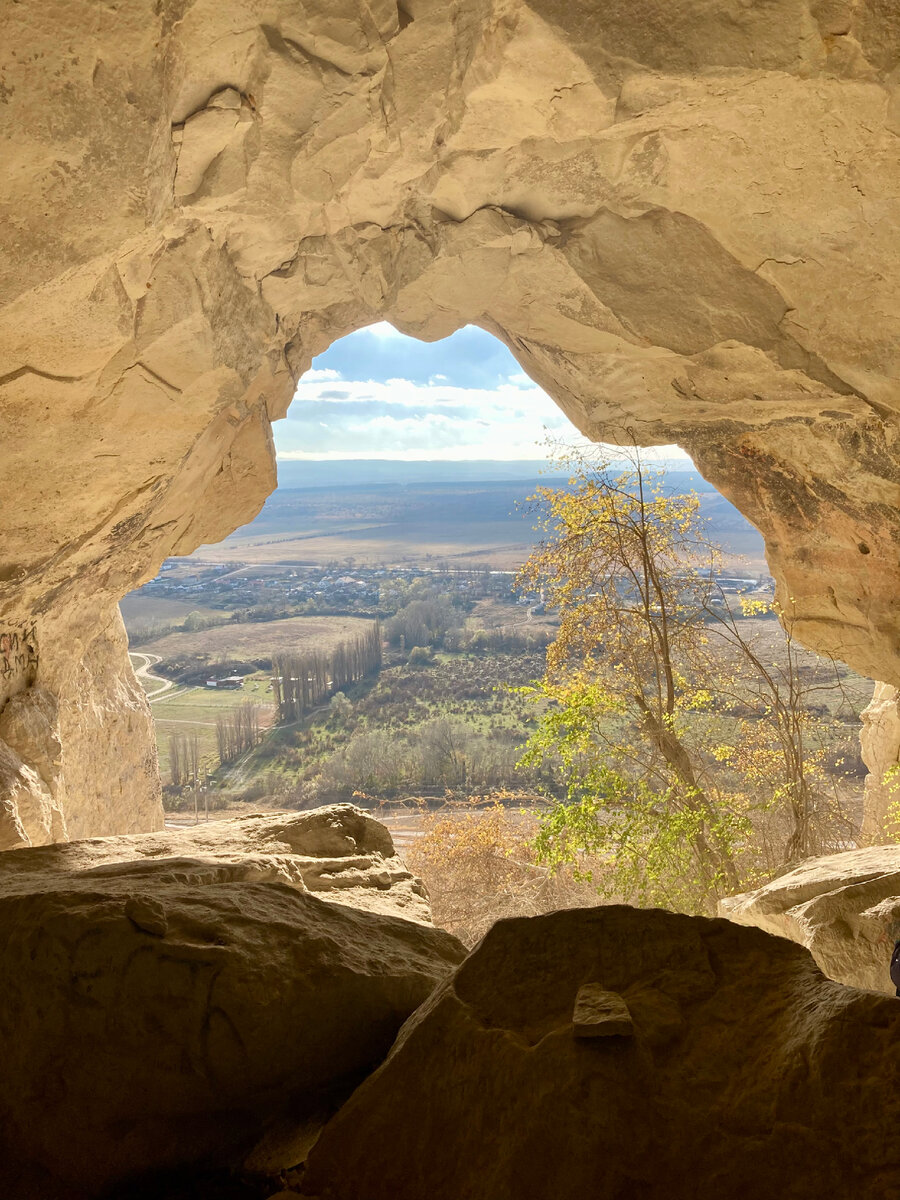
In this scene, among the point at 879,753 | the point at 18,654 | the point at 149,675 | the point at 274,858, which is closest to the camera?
the point at 274,858

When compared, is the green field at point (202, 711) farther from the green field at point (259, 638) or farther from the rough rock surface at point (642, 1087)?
the rough rock surface at point (642, 1087)

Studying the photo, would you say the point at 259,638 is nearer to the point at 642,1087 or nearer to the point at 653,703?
the point at 653,703

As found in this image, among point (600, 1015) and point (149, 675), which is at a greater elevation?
point (600, 1015)

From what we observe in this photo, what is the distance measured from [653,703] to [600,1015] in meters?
7.31

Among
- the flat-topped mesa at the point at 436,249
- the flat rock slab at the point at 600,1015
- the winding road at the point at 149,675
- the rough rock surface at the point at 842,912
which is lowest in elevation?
the winding road at the point at 149,675

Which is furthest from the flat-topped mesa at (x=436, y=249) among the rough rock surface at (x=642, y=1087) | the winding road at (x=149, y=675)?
the winding road at (x=149, y=675)

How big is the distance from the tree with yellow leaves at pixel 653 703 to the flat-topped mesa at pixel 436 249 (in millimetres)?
2092

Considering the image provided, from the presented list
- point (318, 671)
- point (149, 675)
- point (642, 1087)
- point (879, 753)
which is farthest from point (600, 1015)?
point (149, 675)

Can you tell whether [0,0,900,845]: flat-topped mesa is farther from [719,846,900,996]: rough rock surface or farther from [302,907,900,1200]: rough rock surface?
[302,907,900,1200]: rough rock surface

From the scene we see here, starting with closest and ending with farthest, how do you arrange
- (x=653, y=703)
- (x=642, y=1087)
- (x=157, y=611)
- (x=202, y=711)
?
(x=642, y=1087) → (x=653, y=703) → (x=202, y=711) → (x=157, y=611)

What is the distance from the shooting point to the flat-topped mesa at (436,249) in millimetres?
3080

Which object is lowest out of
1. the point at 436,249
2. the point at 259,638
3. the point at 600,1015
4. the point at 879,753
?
the point at 879,753

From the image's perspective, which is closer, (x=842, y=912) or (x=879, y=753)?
(x=842, y=912)

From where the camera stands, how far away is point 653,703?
29.5 feet
